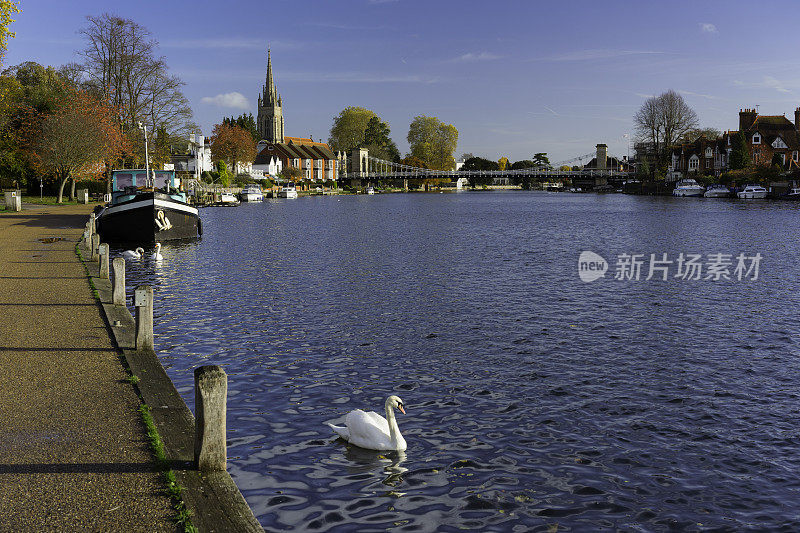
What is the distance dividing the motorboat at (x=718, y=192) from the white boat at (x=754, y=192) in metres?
7.16

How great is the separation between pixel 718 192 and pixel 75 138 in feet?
304

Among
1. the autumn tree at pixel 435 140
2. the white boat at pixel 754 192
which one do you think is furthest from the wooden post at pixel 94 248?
the autumn tree at pixel 435 140

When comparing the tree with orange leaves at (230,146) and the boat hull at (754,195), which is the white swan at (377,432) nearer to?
the boat hull at (754,195)

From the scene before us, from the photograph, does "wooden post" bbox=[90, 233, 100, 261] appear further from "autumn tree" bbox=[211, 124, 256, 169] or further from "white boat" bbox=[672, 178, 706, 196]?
"white boat" bbox=[672, 178, 706, 196]

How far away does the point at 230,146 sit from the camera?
122250 millimetres

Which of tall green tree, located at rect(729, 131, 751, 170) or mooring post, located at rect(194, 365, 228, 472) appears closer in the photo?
mooring post, located at rect(194, 365, 228, 472)

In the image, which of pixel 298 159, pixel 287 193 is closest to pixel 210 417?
pixel 287 193

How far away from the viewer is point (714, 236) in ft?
149

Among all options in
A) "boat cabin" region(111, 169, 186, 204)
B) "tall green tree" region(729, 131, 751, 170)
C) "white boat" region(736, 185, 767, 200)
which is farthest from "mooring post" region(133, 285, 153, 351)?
"tall green tree" region(729, 131, 751, 170)

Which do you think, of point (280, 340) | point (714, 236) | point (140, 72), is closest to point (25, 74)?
point (140, 72)

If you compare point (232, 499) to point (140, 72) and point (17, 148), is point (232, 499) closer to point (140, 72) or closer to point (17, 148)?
point (17, 148)

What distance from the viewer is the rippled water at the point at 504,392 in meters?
7.74

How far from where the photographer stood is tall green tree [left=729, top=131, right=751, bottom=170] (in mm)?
106750

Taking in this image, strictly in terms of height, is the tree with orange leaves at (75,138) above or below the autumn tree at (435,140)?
below
